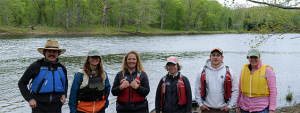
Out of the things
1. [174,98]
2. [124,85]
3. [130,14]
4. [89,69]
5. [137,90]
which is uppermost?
[130,14]

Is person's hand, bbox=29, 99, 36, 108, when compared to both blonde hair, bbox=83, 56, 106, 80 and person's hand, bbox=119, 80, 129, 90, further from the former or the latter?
person's hand, bbox=119, 80, 129, 90

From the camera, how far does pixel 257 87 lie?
4020mm

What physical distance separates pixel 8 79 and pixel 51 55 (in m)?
11.3

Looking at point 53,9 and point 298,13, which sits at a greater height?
point 53,9

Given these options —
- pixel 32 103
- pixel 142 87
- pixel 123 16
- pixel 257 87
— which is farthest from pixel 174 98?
pixel 123 16

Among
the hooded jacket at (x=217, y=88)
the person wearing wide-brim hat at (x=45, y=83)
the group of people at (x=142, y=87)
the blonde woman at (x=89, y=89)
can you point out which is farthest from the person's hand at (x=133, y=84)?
the hooded jacket at (x=217, y=88)

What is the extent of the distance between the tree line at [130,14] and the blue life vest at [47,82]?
26.0 feet

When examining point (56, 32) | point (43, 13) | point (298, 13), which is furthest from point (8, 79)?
point (43, 13)

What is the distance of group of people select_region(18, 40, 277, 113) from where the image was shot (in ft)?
A: 12.8

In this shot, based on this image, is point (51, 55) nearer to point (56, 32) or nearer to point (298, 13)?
point (298, 13)

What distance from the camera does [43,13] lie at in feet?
206

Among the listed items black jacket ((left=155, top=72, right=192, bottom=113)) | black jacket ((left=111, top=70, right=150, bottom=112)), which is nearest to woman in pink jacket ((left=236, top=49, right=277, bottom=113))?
black jacket ((left=155, top=72, right=192, bottom=113))

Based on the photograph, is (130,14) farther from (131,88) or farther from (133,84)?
(133,84)

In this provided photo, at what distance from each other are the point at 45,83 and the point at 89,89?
0.77 metres
